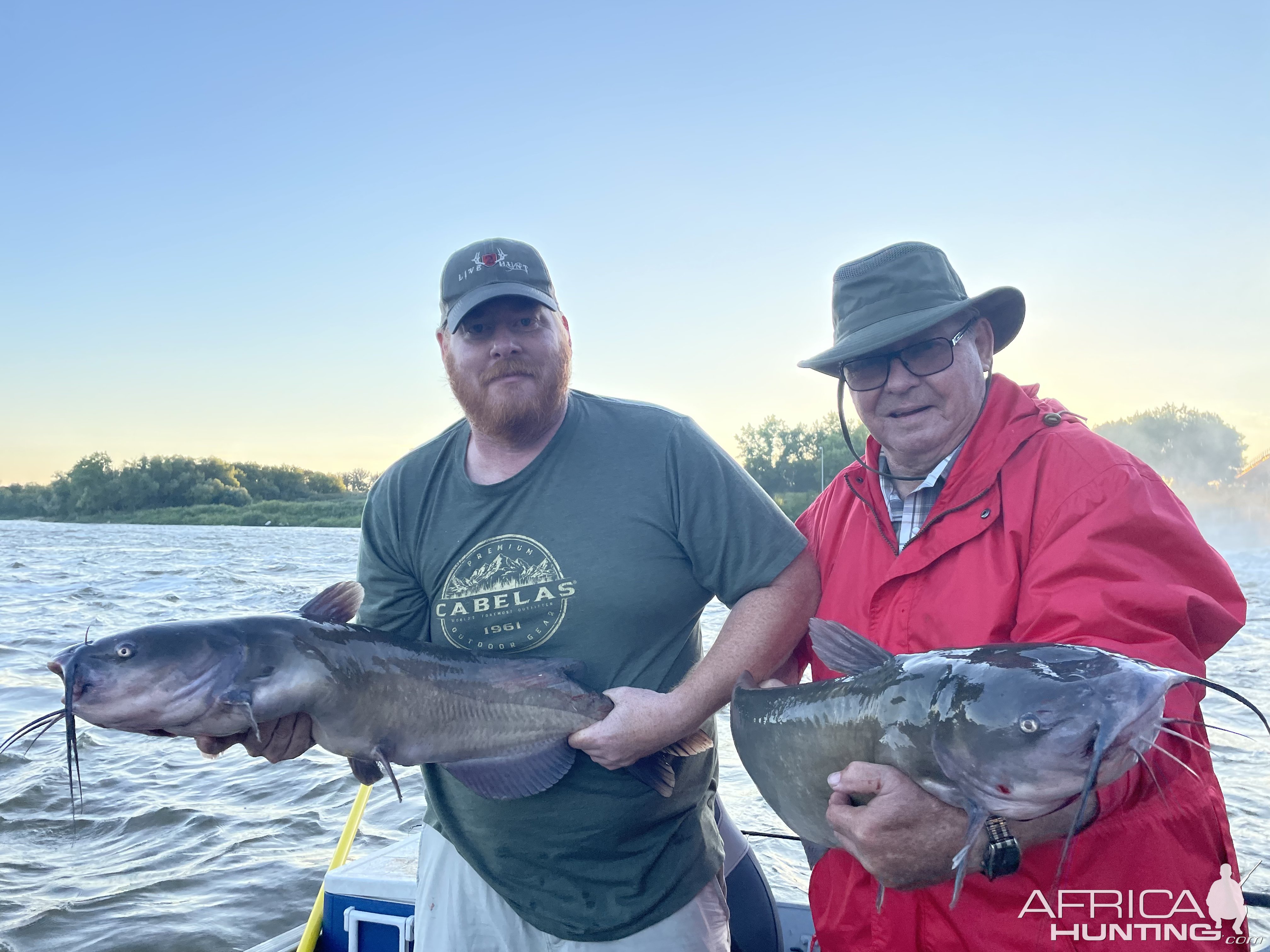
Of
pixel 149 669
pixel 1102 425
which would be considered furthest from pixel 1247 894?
pixel 1102 425

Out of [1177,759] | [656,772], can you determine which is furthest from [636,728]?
[1177,759]

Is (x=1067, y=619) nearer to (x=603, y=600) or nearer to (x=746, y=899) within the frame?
(x=603, y=600)

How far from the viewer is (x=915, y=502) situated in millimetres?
2723

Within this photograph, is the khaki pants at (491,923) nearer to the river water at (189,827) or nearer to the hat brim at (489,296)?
the river water at (189,827)

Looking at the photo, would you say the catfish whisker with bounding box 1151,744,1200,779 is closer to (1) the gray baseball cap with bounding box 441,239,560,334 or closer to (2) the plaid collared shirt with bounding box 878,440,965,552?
(2) the plaid collared shirt with bounding box 878,440,965,552

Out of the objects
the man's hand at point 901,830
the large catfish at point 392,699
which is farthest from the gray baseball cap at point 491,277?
the man's hand at point 901,830

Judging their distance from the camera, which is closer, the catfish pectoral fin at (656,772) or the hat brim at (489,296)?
the catfish pectoral fin at (656,772)

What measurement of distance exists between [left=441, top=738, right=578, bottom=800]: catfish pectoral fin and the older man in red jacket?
87 cm

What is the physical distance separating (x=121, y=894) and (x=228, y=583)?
57.2 ft

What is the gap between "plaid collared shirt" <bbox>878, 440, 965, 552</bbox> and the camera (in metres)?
2.66

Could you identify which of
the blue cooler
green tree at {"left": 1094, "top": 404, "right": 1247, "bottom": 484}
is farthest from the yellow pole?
green tree at {"left": 1094, "top": 404, "right": 1247, "bottom": 484}

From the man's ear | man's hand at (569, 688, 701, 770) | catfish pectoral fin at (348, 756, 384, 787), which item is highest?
the man's ear

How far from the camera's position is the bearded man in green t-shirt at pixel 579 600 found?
2.64 m

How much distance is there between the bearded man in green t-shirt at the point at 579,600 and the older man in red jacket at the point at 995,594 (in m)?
0.39
